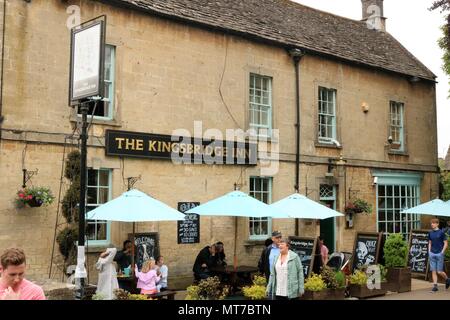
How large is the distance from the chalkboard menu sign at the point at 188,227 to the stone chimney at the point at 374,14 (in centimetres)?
1461

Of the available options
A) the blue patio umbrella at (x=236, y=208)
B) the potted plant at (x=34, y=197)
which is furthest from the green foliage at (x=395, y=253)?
the potted plant at (x=34, y=197)

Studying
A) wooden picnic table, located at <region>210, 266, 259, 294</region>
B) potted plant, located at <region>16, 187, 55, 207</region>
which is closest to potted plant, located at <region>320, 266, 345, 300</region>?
wooden picnic table, located at <region>210, 266, 259, 294</region>

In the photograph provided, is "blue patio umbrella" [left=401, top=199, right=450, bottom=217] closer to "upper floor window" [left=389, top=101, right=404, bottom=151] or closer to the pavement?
the pavement

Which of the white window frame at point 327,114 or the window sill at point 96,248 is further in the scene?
the white window frame at point 327,114

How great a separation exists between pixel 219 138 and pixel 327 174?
4658 mm

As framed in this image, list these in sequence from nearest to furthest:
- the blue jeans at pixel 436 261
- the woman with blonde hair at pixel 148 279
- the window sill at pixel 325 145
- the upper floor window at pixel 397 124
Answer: the woman with blonde hair at pixel 148 279
the blue jeans at pixel 436 261
the window sill at pixel 325 145
the upper floor window at pixel 397 124

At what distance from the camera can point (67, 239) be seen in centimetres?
1208

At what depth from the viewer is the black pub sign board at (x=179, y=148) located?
13.5 m

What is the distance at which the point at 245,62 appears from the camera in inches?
648

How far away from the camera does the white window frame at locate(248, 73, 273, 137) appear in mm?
16719

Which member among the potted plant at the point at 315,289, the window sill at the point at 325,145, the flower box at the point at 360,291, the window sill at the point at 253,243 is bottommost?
the flower box at the point at 360,291

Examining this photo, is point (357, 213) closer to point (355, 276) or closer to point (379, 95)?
point (379, 95)

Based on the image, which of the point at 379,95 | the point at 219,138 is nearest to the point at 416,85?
the point at 379,95

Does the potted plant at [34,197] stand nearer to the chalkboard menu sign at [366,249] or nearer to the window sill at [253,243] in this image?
the window sill at [253,243]
